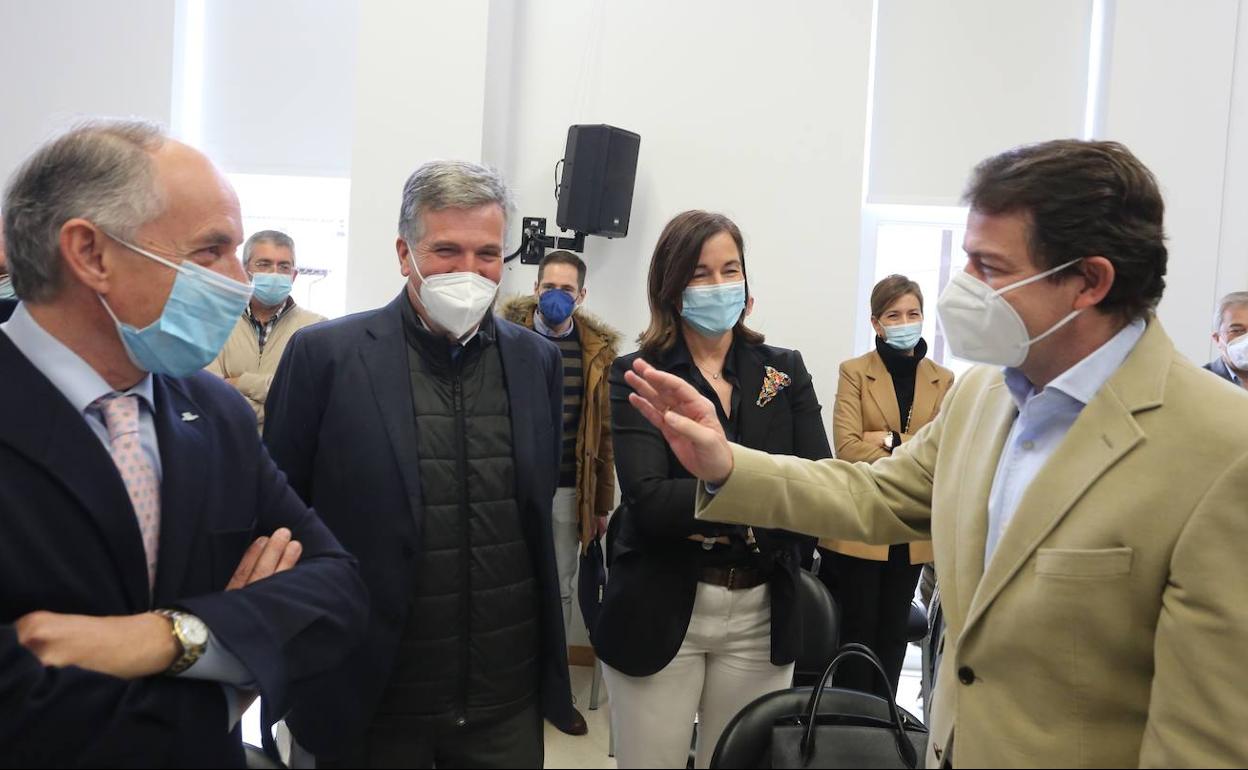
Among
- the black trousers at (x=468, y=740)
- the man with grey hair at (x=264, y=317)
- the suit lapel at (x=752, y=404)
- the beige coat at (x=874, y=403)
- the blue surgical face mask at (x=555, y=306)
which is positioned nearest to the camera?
the black trousers at (x=468, y=740)

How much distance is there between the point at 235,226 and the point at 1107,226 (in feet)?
4.17

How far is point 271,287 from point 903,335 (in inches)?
102

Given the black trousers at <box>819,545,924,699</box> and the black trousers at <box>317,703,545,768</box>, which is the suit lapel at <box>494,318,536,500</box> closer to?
the black trousers at <box>317,703,545,768</box>

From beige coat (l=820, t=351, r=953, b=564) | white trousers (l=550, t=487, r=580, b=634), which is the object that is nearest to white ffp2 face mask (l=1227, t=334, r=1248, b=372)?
beige coat (l=820, t=351, r=953, b=564)

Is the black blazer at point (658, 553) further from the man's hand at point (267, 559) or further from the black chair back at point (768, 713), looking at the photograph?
the man's hand at point (267, 559)

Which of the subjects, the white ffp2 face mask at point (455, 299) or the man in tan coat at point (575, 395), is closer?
the white ffp2 face mask at point (455, 299)

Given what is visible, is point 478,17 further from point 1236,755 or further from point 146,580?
point 1236,755

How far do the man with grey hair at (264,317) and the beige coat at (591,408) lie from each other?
2.90 feet

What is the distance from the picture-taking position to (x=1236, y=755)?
107cm

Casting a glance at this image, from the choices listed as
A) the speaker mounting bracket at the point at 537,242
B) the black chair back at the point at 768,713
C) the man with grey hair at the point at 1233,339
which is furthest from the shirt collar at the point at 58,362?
the man with grey hair at the point at 1233,339

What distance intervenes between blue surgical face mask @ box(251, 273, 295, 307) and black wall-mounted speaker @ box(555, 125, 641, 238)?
1409 mm

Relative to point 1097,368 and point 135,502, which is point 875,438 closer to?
point 1097,368

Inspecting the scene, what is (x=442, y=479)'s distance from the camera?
178cm

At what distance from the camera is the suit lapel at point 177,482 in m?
1.21
